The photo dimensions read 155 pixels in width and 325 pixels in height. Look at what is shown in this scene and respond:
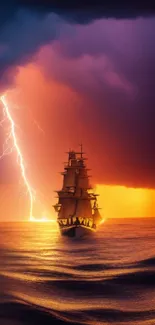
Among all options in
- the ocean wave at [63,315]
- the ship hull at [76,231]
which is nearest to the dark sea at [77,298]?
the ocean wave at [63,315]

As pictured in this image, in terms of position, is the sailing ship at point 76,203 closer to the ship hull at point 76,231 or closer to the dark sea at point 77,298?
the ship hull at point 76,231

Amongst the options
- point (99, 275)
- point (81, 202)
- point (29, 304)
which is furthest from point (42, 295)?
point (81, 202)

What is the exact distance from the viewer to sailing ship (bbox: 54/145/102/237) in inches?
4633

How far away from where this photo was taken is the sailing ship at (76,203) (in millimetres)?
117688

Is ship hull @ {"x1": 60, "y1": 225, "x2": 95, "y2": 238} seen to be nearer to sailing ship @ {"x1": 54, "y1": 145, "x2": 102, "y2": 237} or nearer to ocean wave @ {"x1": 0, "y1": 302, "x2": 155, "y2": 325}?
sailing ship @ {"x1": 54, "y1": 145, "x2": 102, "y2": 237}

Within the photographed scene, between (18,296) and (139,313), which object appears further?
(18,296)

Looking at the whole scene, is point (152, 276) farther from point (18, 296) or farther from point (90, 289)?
point (18, 296)

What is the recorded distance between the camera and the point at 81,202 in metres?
122

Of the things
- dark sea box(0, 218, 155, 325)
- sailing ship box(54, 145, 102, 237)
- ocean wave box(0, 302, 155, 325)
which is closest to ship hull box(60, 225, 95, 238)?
sailing ship box(54, 145, 102, 237)

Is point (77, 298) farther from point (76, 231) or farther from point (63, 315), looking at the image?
point (76, 231)

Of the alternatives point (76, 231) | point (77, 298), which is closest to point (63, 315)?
point (77, 298)

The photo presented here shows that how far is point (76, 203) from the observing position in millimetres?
121938

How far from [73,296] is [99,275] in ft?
34.3

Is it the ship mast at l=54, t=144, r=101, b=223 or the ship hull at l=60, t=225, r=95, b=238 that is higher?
the ship mast at l=54, t=144, r=101, b=223
